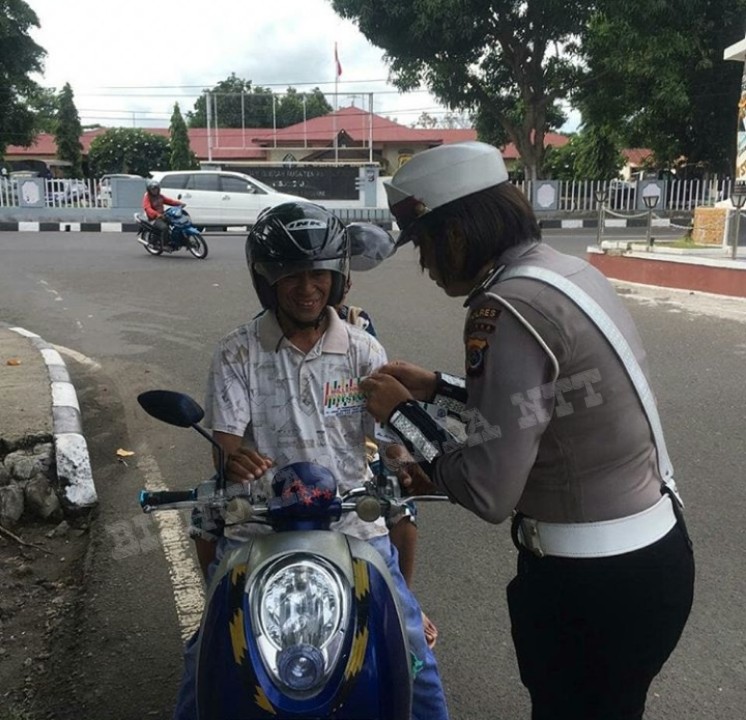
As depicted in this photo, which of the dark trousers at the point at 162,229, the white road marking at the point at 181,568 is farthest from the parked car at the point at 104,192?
the white road marking at the point at 181,568

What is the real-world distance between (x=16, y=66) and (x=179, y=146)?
602 inches

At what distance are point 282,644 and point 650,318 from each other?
815 centimetres

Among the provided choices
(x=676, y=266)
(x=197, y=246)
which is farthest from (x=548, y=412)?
(x=197, y=246)

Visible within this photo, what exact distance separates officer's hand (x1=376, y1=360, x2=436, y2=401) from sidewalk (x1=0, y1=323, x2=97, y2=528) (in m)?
2.69

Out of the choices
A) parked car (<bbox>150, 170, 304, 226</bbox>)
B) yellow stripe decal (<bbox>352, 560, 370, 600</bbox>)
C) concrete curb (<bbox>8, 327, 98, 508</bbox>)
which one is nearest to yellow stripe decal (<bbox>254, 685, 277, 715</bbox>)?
yellow stripe decal (<bbox>352, 560, 370, 600</bbox>)

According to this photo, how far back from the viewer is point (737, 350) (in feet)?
24.1

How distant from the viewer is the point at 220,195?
2052cm

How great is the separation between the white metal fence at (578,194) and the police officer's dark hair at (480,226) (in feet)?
73.0

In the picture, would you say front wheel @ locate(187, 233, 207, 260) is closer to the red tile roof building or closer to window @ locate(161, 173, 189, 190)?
window @ locate(161, 173, 189, 190)

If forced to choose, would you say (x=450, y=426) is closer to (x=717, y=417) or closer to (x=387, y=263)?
(x=717, y=417)

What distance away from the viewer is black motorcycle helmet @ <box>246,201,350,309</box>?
7.19ft

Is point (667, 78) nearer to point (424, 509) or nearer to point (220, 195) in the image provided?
point (220, 195)

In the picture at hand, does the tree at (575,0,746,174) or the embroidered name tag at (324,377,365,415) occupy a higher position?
the tree at (575,0,746,174)

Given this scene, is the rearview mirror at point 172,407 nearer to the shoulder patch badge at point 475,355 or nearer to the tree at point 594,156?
the shoulder patch badge at point 475,355
